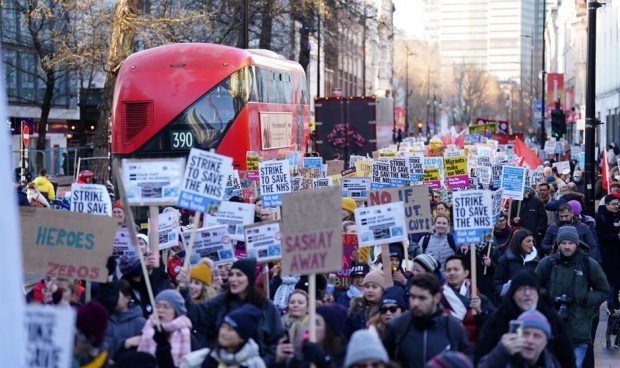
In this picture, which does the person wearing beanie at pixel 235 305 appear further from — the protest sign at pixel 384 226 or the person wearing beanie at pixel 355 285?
the protest sign at pixel 384 226

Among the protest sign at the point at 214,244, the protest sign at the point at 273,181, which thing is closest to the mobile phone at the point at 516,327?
the protest sign at the point at 214,244

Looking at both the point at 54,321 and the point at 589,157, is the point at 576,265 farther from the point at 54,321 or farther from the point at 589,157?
the point at 589,157

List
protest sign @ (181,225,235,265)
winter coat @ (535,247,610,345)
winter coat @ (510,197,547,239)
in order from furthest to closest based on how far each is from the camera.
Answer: winter coat @ (510,197,547,239) < protest sign @ (181,225,235,265) < winter coat @ (535,247,610,345)

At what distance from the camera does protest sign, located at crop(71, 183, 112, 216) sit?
11938 mm

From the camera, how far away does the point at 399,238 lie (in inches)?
414

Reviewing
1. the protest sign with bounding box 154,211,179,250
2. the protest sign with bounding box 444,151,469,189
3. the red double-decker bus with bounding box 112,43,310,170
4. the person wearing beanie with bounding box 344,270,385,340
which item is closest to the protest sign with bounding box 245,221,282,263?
the person wearing beanie with bounding box 344,270,385,340

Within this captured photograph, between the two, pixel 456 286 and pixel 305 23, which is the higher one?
pixel 305 23

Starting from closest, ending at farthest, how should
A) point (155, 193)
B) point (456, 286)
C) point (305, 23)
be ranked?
1. point (456, 286)
2. point (155, 193)
3. point (305, 23)

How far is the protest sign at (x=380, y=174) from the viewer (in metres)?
19.3

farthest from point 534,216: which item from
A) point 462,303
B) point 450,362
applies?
point 450,362

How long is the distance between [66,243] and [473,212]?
377 cm

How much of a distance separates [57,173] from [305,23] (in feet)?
38.4

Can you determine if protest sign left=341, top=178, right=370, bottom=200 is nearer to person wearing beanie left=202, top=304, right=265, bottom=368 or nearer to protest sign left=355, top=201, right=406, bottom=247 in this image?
protest sign left=355, top=201, right=406, bottom=247

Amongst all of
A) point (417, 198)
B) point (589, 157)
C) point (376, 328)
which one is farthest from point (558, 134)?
point (376, 328)
